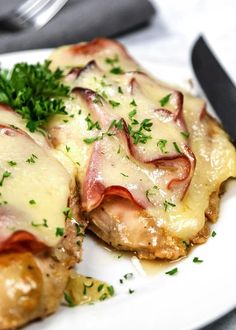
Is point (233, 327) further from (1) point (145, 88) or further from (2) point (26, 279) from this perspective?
(1) point (145, 88)

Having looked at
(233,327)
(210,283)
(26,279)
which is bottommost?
(233,327)

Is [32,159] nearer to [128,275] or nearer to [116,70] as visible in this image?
[128,275]

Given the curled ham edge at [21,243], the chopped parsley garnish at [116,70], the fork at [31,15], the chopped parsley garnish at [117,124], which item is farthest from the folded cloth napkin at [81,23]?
the curled ham edge at [21,243]

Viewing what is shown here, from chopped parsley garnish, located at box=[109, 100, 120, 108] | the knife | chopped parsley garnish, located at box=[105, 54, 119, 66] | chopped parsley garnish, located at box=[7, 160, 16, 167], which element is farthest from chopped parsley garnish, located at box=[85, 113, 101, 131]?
the knife

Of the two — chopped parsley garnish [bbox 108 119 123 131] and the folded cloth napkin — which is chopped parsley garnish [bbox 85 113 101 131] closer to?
chopped parsley garnish [bbox 108 119 123 131]

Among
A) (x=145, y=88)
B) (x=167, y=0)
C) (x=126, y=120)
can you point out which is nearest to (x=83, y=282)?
(x=126, y=120)

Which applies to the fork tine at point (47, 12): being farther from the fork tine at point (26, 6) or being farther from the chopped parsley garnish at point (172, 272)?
the chopped parsley garnish at point (172, 272)
